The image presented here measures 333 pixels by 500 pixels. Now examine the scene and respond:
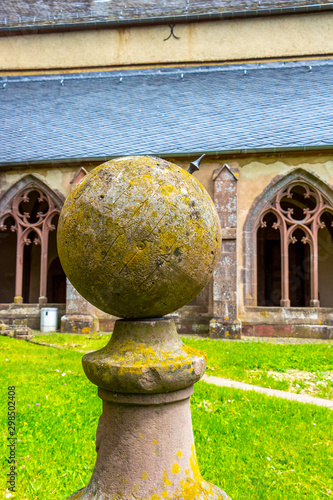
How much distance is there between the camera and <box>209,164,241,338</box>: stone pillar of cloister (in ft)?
27.8

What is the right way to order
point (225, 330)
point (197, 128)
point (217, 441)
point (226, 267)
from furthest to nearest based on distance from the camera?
point (197, 128) → point (226, 267) → point (225, 330) → point (217, 441)

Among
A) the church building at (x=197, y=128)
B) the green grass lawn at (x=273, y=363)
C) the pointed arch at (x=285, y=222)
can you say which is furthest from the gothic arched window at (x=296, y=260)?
the green grass lawn at (x=273, y=363)

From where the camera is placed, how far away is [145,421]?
1486mm

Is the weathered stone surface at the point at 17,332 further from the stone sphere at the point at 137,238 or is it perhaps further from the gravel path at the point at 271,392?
the stone sphere at the point at 137,238

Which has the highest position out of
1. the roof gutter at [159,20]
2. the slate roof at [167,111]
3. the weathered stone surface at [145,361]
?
the roof gutter at [159,20]

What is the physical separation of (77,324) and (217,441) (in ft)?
20.9

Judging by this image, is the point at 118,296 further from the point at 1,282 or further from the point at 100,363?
the point at 1,282

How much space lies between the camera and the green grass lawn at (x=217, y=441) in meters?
2.48

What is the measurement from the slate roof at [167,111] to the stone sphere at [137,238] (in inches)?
310

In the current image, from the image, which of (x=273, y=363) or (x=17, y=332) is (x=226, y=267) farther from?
(x=17, y=332)

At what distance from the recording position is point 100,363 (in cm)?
148

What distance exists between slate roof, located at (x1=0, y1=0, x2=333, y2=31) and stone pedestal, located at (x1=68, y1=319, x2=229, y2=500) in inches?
580

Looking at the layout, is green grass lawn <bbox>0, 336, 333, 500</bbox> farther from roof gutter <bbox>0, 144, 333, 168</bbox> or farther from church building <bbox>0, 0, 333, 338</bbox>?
roof gutter <bbox>0, 144, 333, 168</bbox>

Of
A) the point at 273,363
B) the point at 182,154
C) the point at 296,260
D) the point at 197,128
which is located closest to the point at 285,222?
the point at 182,154
